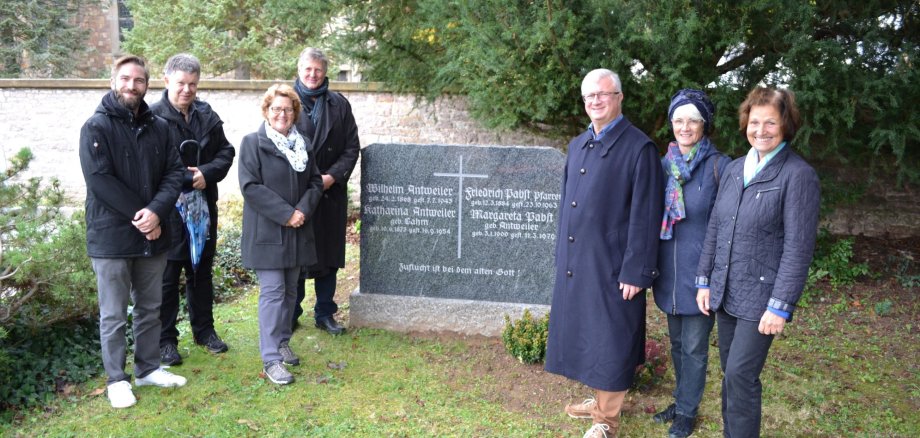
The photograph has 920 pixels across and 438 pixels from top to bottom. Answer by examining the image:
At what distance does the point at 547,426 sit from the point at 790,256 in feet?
5.70

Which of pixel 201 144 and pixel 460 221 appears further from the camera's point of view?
pixel 460 221

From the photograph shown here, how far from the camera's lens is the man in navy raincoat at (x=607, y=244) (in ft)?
11.3

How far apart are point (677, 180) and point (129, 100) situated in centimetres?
300

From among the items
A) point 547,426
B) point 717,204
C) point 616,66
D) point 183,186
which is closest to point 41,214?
point 183,186

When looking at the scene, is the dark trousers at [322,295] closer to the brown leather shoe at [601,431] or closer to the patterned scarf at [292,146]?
the patterned scarf at [292,146]

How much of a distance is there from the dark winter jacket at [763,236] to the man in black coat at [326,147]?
2.75 m

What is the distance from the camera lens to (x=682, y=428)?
12.5 ft

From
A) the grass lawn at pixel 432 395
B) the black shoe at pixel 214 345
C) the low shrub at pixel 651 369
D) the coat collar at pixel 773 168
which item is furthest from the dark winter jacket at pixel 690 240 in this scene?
the black shoe at pixel 214 345

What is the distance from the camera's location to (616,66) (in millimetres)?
6707

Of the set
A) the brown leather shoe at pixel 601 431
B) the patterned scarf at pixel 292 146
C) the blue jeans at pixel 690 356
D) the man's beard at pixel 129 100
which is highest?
the man's beard at pixel 129 100

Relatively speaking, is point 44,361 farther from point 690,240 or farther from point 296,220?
point 690,240

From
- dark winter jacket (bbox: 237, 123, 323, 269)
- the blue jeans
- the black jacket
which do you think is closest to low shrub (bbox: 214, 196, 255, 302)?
dark winter jacket (bbox: 237, 123, 323, 269)

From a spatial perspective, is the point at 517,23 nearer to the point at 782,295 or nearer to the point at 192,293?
the point at 192,293

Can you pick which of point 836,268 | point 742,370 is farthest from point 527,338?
point 836,268
